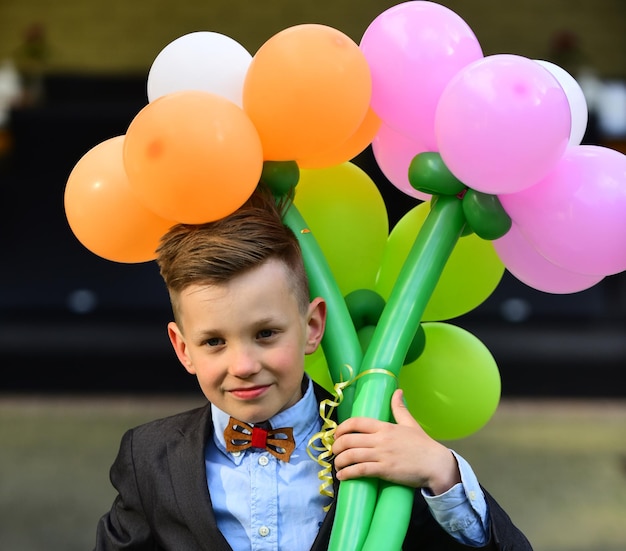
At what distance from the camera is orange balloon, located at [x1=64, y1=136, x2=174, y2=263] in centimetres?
124

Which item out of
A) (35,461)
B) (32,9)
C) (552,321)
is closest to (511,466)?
(552,321)

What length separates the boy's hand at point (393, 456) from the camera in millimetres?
1130

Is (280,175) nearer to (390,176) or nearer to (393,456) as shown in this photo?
(390,176)

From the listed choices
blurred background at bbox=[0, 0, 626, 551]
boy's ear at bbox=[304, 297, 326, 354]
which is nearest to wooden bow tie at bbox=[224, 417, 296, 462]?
boy's ear at bbox=[304, 297, 326, 354]

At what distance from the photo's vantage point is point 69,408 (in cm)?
451

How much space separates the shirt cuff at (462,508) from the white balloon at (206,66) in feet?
1.80

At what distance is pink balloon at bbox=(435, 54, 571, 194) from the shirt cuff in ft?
1.15

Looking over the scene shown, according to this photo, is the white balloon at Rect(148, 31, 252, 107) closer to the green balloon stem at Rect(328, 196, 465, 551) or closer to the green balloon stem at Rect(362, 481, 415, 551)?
the green balloon stem at Rect(328, 196, 465, 551)

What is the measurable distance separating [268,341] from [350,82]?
33 cm

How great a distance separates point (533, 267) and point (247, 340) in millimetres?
439

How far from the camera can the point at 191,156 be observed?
3.60 feet

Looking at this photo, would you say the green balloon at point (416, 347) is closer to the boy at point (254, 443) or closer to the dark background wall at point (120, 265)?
the boy at point (254, 443)

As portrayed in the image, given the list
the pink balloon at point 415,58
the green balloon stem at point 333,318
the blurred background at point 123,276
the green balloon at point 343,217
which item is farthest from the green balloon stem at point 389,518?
the blurred background at point 123,276

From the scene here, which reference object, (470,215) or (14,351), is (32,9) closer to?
(14,351)
